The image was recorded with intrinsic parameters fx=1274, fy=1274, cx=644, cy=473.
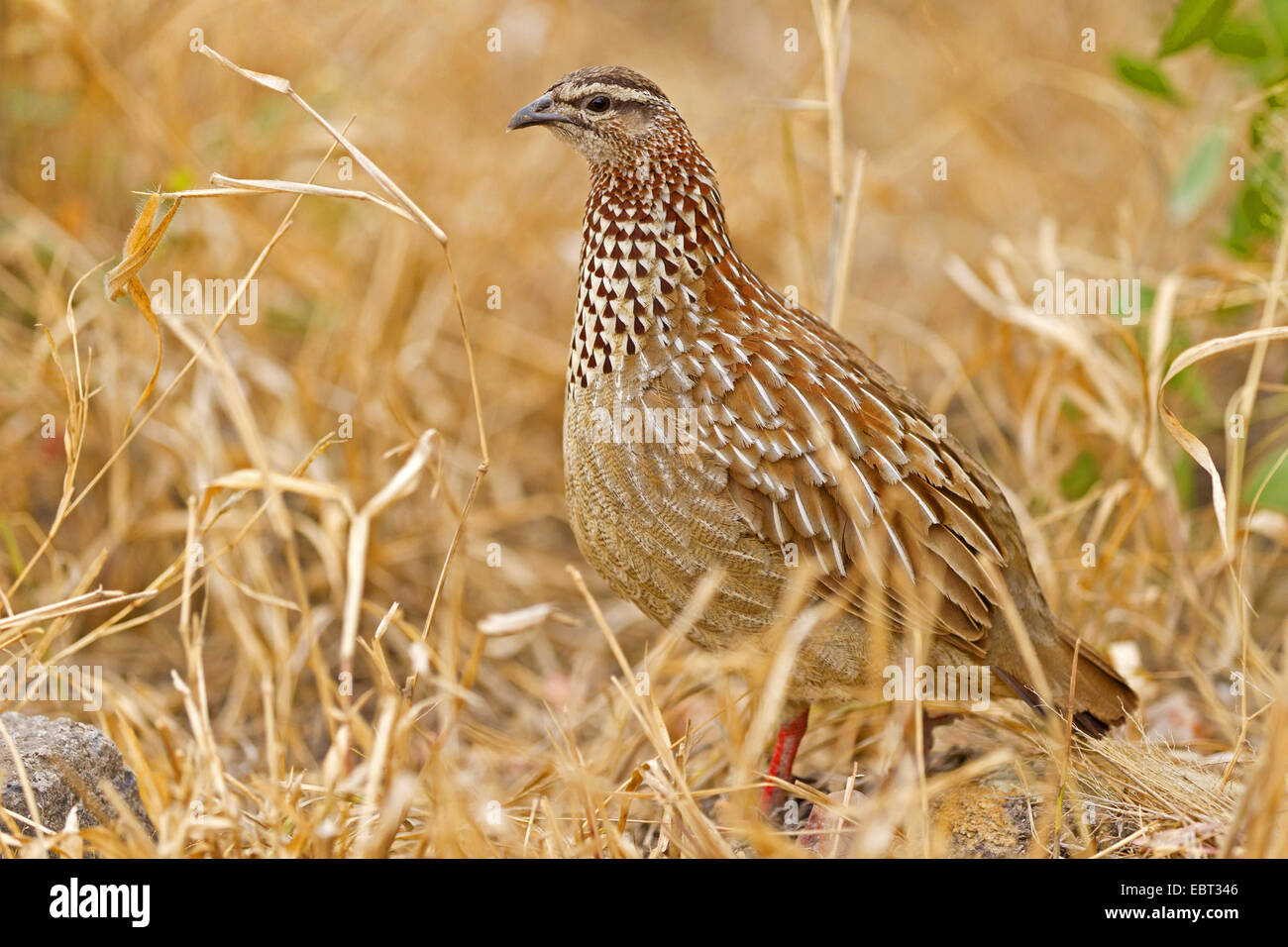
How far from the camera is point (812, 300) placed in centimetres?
475

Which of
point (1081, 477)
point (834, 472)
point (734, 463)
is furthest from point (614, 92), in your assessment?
point (1081, 477)

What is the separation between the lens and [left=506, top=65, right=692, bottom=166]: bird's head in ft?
10.5

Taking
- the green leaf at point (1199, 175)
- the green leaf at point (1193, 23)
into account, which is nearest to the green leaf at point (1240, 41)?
the green leaf at point (1193, 23)

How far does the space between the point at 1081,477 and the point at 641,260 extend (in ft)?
7.53

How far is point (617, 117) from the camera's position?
10.5 ft

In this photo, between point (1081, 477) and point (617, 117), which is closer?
point (617, 117)
